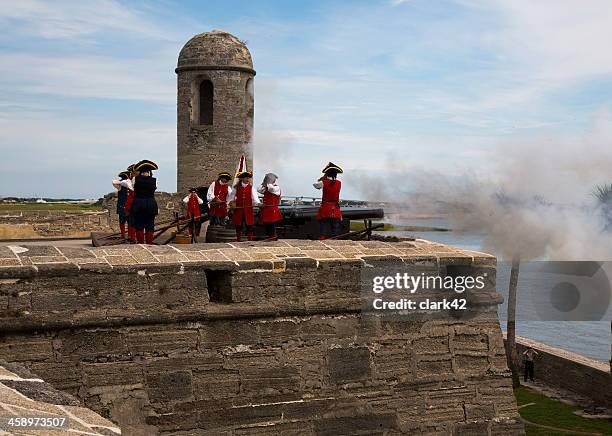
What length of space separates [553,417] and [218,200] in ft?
37.0

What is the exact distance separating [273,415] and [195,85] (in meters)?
10.6

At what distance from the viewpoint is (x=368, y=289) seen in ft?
25.9

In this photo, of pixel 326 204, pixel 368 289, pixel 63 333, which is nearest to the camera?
pixel 63 333

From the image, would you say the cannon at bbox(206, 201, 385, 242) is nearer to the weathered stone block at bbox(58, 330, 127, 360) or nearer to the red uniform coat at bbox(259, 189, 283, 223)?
the red uniform coat at bbox(259, 189, 283, 223)

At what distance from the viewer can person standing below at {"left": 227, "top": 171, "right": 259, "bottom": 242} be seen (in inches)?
398

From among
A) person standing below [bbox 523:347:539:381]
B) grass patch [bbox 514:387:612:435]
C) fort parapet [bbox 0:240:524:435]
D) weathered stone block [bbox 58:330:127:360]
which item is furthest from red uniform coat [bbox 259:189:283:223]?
person standing below [bbox 523:347:539:381]

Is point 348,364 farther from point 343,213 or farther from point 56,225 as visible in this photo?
point 56,225

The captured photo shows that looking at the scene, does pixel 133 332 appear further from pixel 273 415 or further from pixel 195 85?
pixel 195 85

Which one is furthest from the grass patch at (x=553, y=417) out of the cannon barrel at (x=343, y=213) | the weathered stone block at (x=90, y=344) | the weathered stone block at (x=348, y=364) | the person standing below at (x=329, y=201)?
the weathered stone block at (x=90, y=344)

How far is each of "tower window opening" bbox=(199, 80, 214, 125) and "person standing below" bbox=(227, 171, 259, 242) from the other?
23.1 ft

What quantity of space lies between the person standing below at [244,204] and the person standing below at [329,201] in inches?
33.7

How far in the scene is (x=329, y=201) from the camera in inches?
408

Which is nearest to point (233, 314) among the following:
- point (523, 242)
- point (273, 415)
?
point (273, 415)

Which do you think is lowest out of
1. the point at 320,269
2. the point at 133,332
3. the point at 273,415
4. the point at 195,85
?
the point at 273,415
